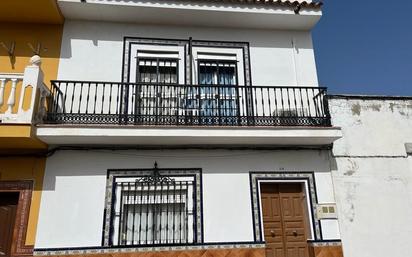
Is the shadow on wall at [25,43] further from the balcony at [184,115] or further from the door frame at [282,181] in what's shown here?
the door frame at [282,181]

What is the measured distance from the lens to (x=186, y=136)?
252 inches

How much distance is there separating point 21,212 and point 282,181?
5019 millimetres

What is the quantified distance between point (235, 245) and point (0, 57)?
620 centimetres

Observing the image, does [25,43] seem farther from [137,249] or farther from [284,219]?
[284,219]

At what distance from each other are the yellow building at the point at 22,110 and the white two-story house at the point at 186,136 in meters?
0.22

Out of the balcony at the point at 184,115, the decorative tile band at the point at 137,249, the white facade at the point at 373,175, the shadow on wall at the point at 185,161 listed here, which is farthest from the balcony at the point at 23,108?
the white facade at the point at 373,175

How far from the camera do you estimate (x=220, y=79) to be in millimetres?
7758

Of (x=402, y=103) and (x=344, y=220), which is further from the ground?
(x=402, y=103)

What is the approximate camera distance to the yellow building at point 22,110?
596 cm

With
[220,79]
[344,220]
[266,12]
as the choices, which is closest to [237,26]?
[266,12]

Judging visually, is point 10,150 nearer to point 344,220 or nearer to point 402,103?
point 344,220

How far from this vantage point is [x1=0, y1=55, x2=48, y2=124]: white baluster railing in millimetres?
5910

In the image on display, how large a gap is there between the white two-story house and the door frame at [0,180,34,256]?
0.81 ft

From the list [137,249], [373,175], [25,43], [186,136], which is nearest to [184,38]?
[186,136]
